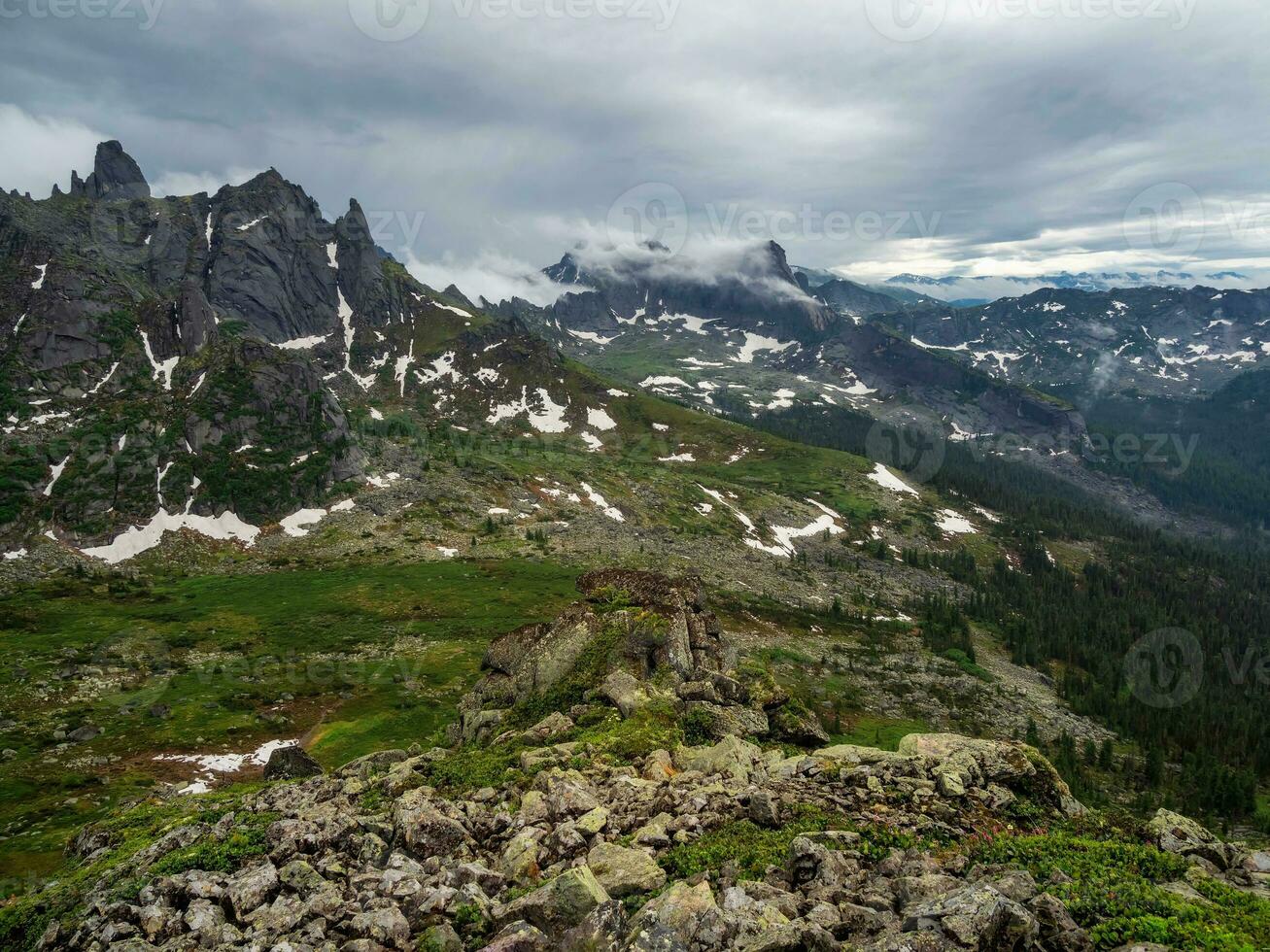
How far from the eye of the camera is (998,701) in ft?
329

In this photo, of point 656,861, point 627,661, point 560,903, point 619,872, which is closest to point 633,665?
point 627,661

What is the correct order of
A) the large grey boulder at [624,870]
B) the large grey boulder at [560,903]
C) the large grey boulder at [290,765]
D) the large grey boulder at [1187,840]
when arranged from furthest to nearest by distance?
1. the large grey boulder at [290,765]
2. the large grey boulder at [1187,840]
3. the large grey boulder at [624,870]
4. the large grey boulder at [560,903]

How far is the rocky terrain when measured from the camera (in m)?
12.1

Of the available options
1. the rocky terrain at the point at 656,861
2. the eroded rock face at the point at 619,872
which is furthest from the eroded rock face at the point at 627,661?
the eroded rock face at the point at 619,872

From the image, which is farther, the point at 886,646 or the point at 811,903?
the point at 886,646

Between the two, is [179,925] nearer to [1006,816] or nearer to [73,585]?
[1006,816]

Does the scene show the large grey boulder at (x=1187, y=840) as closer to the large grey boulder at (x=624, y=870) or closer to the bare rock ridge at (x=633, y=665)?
the large grey boulder at (x=624, y=870)

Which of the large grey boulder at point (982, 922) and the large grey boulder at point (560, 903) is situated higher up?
the large grey boulder at point (982, 922)

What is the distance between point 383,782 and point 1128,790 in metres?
95.4

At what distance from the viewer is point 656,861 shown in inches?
651

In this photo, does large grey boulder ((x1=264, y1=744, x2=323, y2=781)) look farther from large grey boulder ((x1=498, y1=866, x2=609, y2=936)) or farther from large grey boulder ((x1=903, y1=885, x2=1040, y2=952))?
large grey boulder ((x1=903, y1=885, x2=1040, y2=952))

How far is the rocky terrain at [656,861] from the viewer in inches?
477

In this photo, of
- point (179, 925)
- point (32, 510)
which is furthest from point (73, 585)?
point (179, 925)

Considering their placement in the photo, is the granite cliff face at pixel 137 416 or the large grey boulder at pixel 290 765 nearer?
the large grey boulder at pixel 290 765
